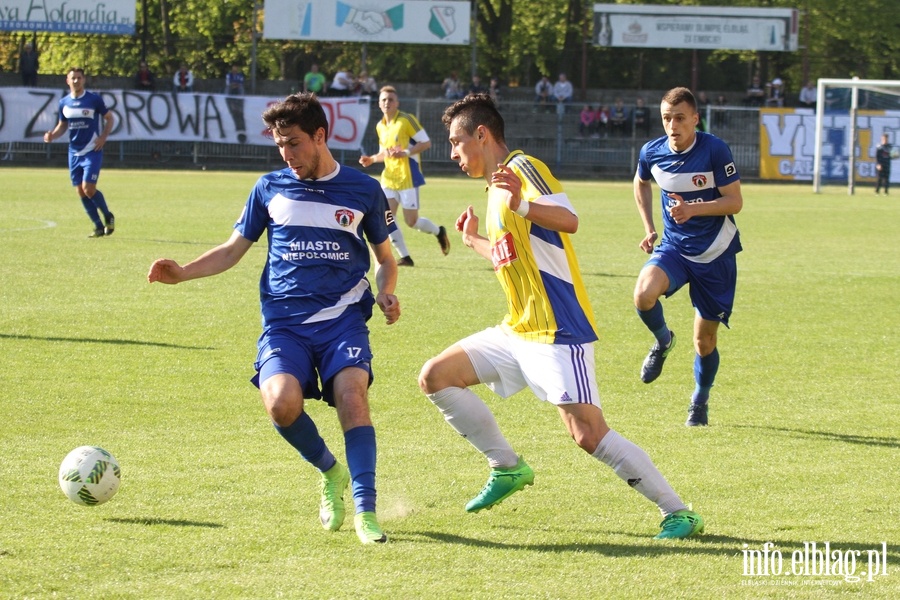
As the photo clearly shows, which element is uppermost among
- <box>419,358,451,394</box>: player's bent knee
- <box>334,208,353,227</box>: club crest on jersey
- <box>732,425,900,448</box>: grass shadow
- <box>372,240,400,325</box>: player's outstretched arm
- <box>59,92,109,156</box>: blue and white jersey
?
<box>59,92,109,156</box>: blue and white jersey

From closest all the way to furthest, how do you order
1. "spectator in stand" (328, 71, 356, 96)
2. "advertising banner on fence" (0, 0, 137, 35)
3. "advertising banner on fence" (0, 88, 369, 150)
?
"advertising banner on fence" (0, 88, 369, 150) < "advertising banner on fence" (0, 0, 137, 35) < "spectator in stand" (328, 71, 356, 96)

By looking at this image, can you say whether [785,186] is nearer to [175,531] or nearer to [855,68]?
[855,68]

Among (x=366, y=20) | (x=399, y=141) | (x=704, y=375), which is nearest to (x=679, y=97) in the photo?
(x=704, y=375)

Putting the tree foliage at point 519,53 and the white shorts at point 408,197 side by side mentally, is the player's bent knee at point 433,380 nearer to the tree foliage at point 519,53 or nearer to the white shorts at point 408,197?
the white shorts at point 408,197

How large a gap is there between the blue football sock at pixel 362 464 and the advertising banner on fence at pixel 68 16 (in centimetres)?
3364

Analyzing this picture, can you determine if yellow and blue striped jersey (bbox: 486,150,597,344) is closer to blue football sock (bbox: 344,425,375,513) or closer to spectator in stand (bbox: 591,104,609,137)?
blue football sock (bbox: 344,425,375,513)

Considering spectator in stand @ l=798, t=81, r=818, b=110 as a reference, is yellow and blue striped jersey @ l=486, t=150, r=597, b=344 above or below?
below

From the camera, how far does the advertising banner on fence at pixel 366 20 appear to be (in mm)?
36750

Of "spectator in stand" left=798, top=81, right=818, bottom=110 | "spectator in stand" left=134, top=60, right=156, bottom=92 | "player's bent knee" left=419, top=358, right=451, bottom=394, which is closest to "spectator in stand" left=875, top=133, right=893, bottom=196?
"spectator in stand" left=798, top=81, right=818, bottom=110

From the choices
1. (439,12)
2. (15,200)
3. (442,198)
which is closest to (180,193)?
(15,200)

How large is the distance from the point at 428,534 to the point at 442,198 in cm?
2167

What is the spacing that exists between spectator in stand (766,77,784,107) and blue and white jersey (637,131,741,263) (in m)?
31.9

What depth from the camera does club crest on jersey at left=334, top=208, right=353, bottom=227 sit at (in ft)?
17.4

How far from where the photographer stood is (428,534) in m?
5.07
